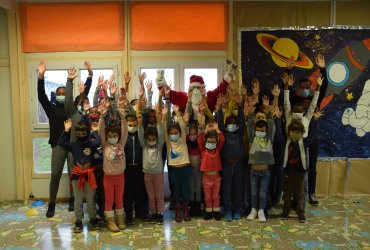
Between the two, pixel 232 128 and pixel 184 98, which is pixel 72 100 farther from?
pixel 232 128

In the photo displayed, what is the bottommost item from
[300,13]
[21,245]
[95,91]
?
[21,245]

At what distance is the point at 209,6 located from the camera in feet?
14.6

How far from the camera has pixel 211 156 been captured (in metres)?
3.62

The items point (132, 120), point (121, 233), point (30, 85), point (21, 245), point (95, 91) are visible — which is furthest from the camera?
point (30, 85)

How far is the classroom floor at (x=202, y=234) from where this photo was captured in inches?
124

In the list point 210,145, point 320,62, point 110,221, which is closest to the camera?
point 110,221

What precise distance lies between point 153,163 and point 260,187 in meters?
1.15

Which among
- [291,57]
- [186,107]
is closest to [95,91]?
[186,107]

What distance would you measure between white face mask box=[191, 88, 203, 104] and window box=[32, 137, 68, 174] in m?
1.88

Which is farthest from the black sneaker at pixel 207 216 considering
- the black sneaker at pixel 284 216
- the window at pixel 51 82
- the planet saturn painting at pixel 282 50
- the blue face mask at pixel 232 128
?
the window at pixel 51 82

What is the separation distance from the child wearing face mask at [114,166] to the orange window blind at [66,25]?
1.43m

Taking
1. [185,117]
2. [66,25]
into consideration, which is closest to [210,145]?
[185,117]

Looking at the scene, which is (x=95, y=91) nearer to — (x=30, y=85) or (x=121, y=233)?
(x=30, y=85)

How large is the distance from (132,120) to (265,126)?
1369 mm
